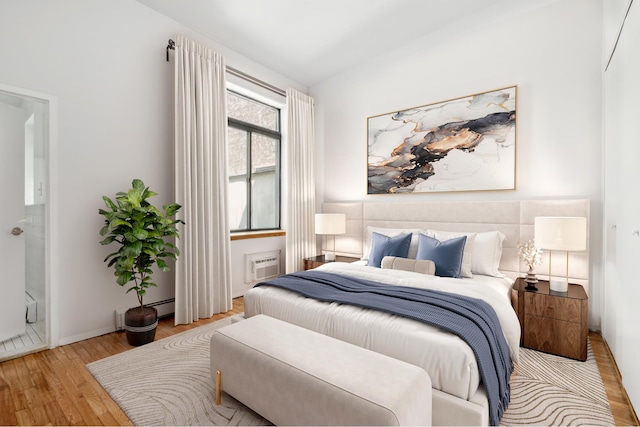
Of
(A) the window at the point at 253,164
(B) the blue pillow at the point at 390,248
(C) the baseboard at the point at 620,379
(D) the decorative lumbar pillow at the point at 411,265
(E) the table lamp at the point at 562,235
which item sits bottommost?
(C) the baseboard at the point at 620,379

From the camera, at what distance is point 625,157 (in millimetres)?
1958

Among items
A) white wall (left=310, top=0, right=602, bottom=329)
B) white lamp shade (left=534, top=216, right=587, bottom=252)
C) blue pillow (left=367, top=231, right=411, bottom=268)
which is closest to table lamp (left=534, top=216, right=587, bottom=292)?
white lamp shade (left=534, top=216, right=587, bottom=252)

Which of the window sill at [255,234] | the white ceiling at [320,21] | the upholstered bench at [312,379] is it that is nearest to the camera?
the upholstered bench at [312,379]

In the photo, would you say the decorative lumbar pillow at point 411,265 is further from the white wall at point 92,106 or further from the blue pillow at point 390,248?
the white wall at point 92,106

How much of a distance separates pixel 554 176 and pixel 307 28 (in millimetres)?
2901

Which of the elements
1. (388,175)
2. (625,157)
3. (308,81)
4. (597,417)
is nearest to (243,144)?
(308,81)

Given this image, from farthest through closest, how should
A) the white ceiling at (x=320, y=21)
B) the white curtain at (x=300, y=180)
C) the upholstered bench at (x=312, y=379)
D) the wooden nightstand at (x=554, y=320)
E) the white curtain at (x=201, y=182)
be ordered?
the white curtain at (x=300, y=180)
the white curtain at (x=201, y=182)
the white ceiling at (x=320, y=21)
the wooden nightstand at (x=554, y=320)
the upholstered bench at (x=312, y=379)

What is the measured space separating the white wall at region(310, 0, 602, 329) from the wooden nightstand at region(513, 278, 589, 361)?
2.23 ft

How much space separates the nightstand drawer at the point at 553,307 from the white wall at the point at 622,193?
22cm

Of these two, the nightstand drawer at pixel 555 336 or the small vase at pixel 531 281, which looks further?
the small vase at pixel 531 281

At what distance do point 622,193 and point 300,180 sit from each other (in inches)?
130

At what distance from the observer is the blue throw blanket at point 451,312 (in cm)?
152

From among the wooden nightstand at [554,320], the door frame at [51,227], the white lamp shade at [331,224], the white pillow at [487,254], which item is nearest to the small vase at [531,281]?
the wooden nightstand at [554,320]

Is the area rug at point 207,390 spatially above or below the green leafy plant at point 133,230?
below
